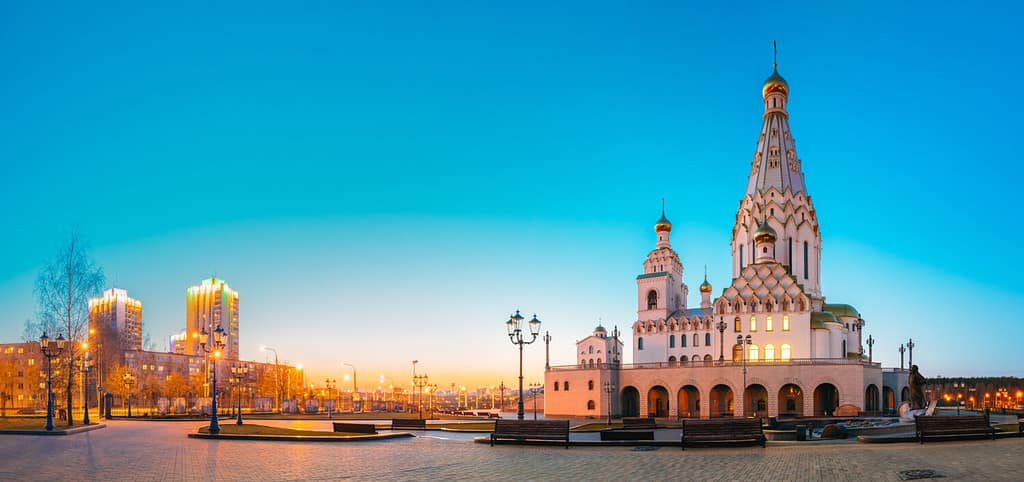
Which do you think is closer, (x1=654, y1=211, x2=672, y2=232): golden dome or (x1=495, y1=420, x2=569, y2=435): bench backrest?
(x1=495, y1=420, x2=569, y2=435): bench backrest

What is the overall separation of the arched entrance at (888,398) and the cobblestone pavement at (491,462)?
54.4 meters

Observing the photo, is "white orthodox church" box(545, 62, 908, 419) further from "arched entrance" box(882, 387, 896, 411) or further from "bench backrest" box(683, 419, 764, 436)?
"bench backrest" box(683, 419, 764, 436)

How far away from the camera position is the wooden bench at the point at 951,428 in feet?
70.6

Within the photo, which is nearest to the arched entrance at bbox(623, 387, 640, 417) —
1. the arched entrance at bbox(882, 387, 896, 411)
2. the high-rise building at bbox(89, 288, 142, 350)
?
the arched entrance at bbox(882, 387, 896, 411)

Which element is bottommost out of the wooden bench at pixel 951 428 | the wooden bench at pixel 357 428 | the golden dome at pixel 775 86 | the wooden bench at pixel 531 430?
the wooden bench at pixel 357 428

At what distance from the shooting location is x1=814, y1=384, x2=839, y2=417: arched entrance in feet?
223

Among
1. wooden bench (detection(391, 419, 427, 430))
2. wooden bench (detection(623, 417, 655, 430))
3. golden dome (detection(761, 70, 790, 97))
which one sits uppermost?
golden dome (detection(761, 70, 790, 97))

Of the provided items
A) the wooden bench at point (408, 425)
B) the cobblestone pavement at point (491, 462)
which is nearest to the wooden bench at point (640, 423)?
the wooden bench at point (408, 425)

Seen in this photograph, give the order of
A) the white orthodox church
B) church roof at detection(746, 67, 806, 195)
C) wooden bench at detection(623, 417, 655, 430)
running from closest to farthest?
wooden bench at detection(623, 417, 655, 430), the white orthodox church, church roof at detection(746, 67, 806, 195)

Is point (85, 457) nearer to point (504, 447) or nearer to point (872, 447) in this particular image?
point (504, 447)

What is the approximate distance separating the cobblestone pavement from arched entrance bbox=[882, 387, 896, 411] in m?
54.4

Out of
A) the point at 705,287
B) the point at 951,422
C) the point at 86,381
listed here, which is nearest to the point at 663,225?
the point at 705,287

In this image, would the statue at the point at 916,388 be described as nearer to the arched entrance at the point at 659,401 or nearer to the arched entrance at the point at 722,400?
the arched entrance at the point at 722,400

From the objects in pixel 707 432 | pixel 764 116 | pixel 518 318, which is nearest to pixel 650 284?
pixel 764 116
